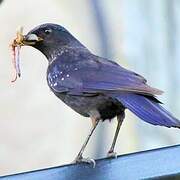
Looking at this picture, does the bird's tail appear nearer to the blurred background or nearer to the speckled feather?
the speckled feather

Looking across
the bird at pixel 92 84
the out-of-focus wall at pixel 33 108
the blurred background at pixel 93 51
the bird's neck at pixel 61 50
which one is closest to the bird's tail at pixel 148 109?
the bird at pixel 92 84

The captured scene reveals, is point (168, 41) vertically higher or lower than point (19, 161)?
higher

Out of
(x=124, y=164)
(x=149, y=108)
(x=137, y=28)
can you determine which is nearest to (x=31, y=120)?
(x=137, y=28)

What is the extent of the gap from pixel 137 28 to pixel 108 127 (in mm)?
651

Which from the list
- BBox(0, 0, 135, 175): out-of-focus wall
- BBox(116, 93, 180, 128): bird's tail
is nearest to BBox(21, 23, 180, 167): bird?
BBox(116, 93, 180, 128): bird's tail

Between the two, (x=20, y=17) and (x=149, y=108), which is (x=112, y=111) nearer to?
(x=149, y=108)

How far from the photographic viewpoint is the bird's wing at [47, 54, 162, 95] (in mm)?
3490

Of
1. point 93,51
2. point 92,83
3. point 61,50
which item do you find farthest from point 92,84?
point 93,51

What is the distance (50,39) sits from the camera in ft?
12.7

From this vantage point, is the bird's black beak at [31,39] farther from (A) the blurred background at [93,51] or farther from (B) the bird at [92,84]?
(A) the blurred background at [93,51]

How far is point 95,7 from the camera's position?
621cm

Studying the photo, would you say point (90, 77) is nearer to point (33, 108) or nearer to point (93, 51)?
point (93, 51)

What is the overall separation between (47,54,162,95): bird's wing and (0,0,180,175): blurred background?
1.96 metres

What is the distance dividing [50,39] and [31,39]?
0.11 metres
